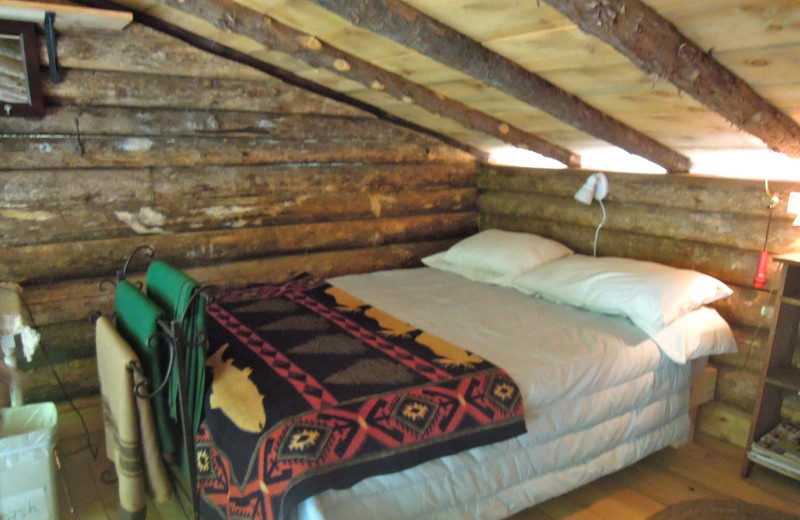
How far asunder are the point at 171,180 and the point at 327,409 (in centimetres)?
169

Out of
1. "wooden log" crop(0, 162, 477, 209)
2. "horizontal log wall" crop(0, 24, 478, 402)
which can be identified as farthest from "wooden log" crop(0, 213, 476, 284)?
"wooden log" crop(0, 162, 477, 209)

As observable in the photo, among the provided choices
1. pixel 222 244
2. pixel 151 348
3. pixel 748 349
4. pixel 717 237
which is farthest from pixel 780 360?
pixel 222 244

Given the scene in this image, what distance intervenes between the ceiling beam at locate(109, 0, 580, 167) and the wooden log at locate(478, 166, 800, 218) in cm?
16

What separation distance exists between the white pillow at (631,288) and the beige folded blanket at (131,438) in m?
1.87

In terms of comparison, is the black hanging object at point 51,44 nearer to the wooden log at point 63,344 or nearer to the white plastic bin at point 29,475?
the wooden log at point 63,344

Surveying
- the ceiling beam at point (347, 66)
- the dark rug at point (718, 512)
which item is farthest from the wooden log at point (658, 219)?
the dark rug at point (718, 512)

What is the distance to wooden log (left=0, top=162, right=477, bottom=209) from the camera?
2686 millimetres

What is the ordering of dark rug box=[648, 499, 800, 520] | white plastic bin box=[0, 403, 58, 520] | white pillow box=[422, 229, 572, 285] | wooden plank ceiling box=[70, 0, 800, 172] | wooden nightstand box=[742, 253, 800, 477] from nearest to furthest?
wooden plank ceiling box=[70, 0, 800, 172] → white plastic bin box=[0, 403, 58, 520] → dark rug box=[648, 499, 800, 520] → wooden nightstand box=[742, 253, 800, 477] → white pillow box=[422, 229, 572, 285]

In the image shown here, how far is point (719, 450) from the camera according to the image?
2828mm

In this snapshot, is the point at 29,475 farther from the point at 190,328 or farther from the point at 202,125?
the point at 202,125

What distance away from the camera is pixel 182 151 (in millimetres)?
2984

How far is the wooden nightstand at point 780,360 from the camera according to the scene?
2.44 metres

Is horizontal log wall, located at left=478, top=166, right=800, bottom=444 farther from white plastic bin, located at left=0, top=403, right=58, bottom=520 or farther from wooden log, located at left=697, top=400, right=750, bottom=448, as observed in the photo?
white plastic bin, located at left=0, top=403, right=58, bottom=520

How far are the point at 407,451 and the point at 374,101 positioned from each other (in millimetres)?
2184
